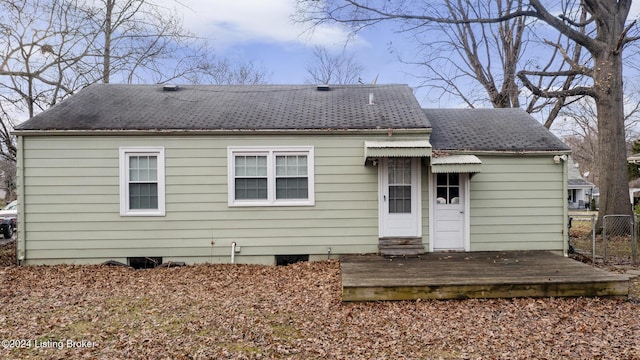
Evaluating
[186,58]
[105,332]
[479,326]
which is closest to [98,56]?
[186,58]

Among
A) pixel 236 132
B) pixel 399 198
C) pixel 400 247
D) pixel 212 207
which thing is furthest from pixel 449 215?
pixel 212 207

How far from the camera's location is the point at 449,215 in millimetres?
8023

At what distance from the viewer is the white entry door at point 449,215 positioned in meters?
8.00

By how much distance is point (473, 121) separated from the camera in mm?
9172

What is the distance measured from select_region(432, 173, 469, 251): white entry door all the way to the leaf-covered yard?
2.58 meters

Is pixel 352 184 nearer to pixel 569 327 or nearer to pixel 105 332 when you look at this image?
pixel 569 327

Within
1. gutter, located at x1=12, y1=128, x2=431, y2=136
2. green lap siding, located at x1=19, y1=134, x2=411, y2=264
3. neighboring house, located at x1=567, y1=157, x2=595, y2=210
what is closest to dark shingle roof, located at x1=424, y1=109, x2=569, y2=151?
gutter, located at x1=12, y1=128, x2=431, y2=136

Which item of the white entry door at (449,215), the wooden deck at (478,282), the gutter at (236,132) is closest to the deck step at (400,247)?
the white entry door at (449,215)

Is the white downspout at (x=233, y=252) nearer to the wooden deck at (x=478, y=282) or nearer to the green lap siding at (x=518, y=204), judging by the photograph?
the wooden deck at (x=478, y=282)

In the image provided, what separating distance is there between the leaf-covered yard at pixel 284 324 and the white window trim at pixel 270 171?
180 centimetres

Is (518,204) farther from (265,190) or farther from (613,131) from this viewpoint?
(613,131)

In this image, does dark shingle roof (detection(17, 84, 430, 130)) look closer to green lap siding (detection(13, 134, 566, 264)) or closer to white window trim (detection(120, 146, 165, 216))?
green lap siding (detection(13, 134, 566, 264))

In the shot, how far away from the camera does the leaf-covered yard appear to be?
156 inches

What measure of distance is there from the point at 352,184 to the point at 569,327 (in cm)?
441
